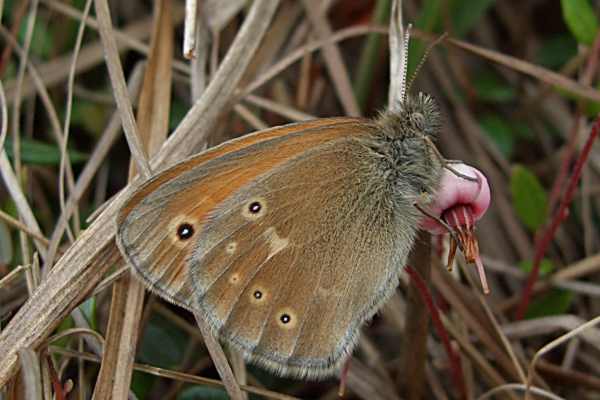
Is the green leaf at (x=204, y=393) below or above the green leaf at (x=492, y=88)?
below

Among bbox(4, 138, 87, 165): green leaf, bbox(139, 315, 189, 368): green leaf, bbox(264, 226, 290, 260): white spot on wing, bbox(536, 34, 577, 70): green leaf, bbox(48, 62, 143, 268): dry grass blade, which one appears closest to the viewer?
bbox(264, 226, 290, 260): white spot on wing

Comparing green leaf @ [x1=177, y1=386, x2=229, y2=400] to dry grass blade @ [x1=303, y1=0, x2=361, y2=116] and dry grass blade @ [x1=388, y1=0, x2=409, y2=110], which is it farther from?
dry grass blade @ [x1=303, y1=0, x2=361, y2=116]

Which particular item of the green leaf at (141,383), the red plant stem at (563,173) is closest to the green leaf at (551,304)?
the red plant stem at (563,173)

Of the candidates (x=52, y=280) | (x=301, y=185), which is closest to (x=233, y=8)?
(x=301, y=185)

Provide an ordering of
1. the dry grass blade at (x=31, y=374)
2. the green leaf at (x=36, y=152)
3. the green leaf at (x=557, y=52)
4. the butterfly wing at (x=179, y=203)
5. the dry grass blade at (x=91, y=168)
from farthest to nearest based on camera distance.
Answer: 1. the green leaf at (x=557, y=52)
2. the green leaf at (x=36, y=152)
3. the dry grass blade at (x=91, y=168)
4. the butterfly wing at (x=179, y=203)
5. the dry grass blade at (x=31, y=374)

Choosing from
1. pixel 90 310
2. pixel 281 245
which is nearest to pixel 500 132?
pixel 281 245

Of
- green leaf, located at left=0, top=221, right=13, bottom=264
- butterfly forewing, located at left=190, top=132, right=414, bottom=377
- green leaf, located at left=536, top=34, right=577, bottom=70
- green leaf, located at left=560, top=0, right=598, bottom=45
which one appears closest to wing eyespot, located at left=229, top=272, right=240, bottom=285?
butterfly forewing, located at left=190, top=132, right=414, bottom=377

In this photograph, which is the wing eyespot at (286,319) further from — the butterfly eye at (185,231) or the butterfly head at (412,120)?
the butterfly head at (412,120)
